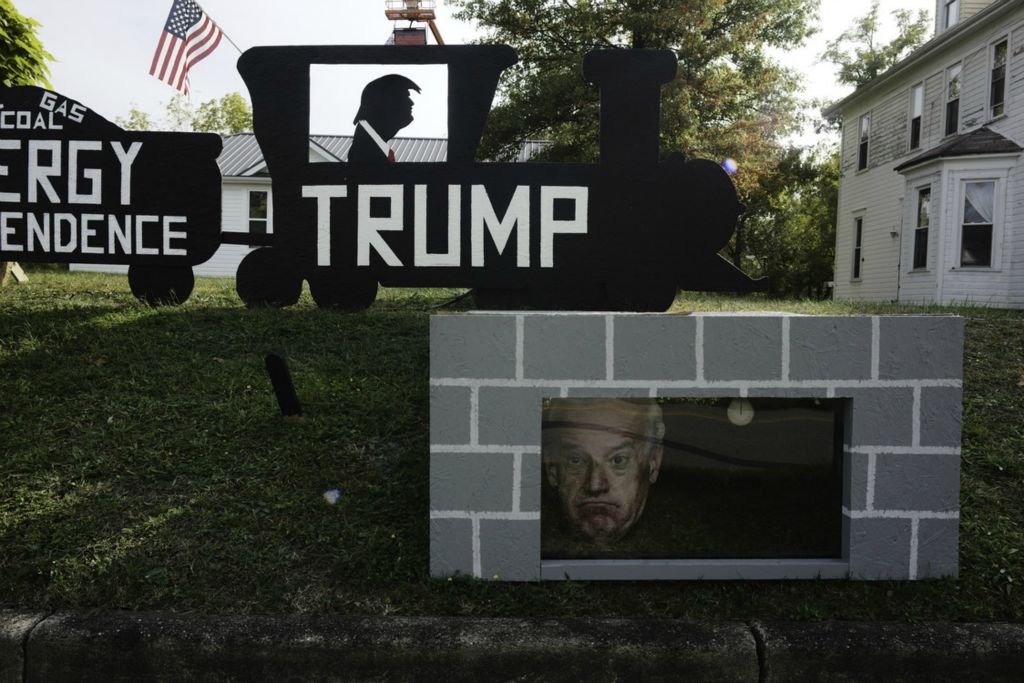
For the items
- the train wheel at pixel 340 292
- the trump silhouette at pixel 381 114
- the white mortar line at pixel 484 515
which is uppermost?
the trump silhouette at pixel 381 114

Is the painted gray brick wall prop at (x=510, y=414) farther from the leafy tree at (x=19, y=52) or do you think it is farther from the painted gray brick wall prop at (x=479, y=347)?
the leafy tree at (x=19, y=52)

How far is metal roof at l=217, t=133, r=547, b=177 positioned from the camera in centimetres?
2330

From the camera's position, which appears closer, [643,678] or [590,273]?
[643,678]

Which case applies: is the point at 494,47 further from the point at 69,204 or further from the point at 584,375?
the point at 584,375

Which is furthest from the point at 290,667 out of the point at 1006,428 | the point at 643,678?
the point at 1006,428

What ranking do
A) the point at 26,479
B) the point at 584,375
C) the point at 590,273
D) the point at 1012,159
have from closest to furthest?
1. the point at 584,375
2. the point at 26,479
3. the point at 590,273
4. the point at 1012,159

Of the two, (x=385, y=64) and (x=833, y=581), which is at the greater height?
(x=385, y=64)

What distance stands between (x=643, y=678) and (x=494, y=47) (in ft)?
16.9

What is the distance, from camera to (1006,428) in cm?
424

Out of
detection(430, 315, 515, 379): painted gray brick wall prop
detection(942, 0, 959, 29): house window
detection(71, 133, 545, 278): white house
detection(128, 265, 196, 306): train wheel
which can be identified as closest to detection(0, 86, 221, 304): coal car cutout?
detection(128, 265, 196, 306): train wheel

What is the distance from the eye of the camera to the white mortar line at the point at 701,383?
283 centimetres

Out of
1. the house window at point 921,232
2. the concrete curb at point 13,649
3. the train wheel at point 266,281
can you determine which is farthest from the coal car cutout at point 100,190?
the house window at point 921,232

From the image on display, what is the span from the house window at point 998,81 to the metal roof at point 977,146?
42 cm

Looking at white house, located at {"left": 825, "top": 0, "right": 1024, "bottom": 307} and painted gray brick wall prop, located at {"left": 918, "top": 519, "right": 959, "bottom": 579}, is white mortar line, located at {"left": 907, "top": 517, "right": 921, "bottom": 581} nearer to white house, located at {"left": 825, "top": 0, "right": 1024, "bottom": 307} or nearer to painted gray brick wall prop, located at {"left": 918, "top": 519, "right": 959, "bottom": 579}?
painted gray brick wall prop, located at {"left": 918, "top": 519, "right": 959, "bottom": 579}
